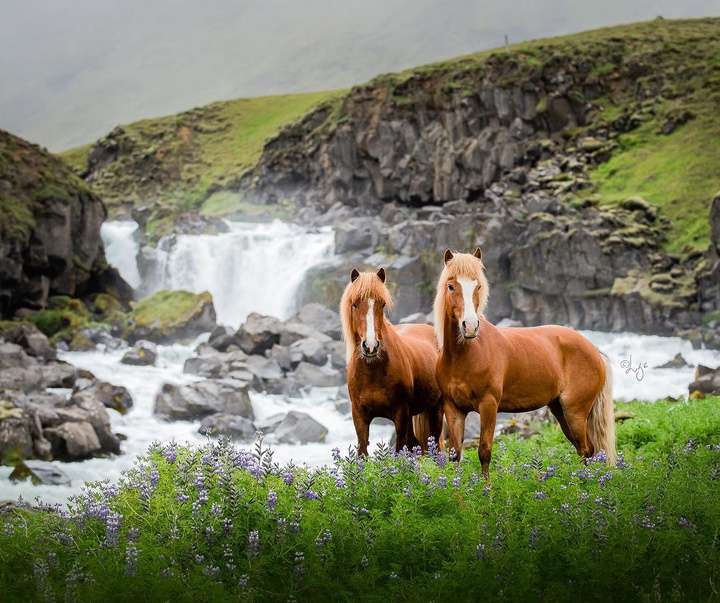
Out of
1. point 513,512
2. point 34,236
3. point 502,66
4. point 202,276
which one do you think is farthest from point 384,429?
point 502,66

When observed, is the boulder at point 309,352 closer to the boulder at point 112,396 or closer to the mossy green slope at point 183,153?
the boulder at point 112,396

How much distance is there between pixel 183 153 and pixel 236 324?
80681 millimetres

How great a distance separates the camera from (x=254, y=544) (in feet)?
16.7

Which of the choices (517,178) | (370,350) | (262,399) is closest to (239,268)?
(517,178)

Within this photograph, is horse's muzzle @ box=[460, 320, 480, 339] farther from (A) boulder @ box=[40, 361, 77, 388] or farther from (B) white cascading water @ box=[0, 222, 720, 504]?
(A) boulder @ box=[40, 361, 77, 388]

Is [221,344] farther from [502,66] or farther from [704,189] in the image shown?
[502,66]

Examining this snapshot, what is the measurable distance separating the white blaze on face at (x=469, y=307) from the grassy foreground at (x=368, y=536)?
1393mm

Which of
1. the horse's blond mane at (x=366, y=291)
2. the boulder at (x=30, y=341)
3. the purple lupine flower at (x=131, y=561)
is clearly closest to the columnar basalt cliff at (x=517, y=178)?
the boulder at (x=30, y=341)

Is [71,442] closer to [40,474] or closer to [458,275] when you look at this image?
[40,474]

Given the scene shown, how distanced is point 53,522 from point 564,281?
41.9 metres

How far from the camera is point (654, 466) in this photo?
7.45 metres

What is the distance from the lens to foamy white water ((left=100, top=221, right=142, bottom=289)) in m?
62.1

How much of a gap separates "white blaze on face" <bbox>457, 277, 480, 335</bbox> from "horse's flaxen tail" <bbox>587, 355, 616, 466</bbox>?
111 inches

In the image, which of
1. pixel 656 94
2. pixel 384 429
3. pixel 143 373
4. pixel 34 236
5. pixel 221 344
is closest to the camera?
pixel 384 429
